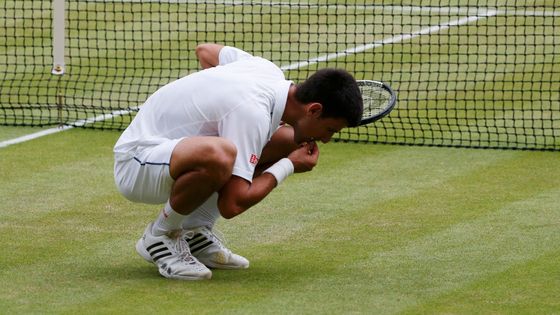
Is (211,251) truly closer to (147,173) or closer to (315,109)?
(147,173)

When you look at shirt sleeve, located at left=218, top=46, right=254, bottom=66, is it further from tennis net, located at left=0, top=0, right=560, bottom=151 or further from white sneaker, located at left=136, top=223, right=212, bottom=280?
tennis net, located at left=0, top=0, right=560, bottom=151

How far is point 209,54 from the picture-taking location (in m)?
7.94

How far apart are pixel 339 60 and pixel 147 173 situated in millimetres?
7684

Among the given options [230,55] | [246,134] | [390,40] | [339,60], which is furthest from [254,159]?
[390,40]

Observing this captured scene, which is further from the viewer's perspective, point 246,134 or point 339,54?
point 339,54

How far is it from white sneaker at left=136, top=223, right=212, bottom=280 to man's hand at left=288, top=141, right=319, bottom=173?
70 centimetres

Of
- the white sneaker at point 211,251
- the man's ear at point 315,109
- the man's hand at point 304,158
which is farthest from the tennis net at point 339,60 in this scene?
the man's ear at point 315,109

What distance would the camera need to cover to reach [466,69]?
14.3 meters

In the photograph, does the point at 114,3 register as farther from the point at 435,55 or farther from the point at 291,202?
the point at 291,202

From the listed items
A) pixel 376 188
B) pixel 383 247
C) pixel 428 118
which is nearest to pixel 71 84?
pixel 428 118

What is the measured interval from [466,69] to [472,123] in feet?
7.76

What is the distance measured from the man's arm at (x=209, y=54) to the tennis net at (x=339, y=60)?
364 cm

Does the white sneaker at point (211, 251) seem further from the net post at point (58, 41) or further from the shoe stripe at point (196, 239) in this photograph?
the net post at point (58, 41)

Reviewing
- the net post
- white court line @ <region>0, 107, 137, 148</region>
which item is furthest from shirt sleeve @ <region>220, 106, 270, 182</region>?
the net post
